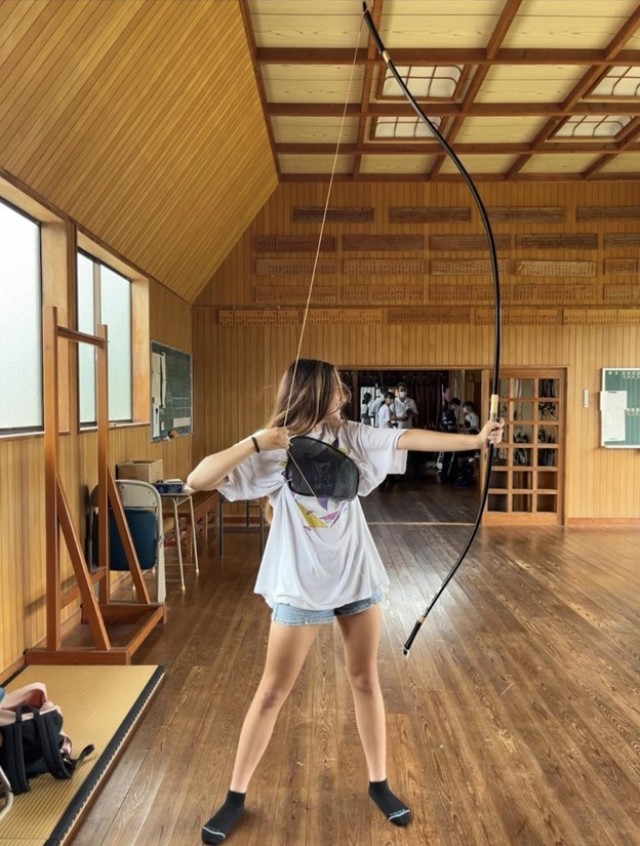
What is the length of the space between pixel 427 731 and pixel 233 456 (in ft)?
5.32

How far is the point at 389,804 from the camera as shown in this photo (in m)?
1.99

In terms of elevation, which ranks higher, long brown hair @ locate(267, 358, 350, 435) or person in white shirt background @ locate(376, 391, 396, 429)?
long brown hair @ locate(267, 358, 350, 435)

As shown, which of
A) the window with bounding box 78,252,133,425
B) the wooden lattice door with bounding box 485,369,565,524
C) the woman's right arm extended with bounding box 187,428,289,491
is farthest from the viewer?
the wooden lattice door with bounding box 485,369,565,524

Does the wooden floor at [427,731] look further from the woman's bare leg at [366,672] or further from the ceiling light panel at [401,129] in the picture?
the ceiling light panel at [401,129]

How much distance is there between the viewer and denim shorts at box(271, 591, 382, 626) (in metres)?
1.77

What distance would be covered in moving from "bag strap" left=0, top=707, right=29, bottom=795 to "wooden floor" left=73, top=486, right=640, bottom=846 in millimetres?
259

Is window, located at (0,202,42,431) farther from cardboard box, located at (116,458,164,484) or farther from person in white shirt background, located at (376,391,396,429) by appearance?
person in white shirt background, located at (376,391,396,429)

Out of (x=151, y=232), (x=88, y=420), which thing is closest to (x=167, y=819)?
(x=88, y=420)

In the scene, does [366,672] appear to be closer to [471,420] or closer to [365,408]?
[471,420]

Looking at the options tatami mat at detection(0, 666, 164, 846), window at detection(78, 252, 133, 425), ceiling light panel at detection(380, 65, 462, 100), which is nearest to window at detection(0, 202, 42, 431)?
window at detection(78, 252, 133, 425)

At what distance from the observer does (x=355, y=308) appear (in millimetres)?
7289

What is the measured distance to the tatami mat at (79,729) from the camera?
6.23ft

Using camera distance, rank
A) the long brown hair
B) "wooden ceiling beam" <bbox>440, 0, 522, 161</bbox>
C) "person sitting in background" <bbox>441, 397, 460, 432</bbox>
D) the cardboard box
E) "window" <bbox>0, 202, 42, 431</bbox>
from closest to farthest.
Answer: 1. the long brown hair
2. "window" <bbox>0, 202, 42, 431</bbox>
3. "wooden ceiling beam" <bbox>440, 0, 522, 161</bbox>
4. the cardboard box
5. "person sitting in background" <bbox>441, 397, 460, 432</bbox>

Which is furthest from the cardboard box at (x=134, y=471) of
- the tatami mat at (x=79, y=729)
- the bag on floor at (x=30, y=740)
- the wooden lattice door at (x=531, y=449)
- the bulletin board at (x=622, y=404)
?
the bulletin board at (x=622, y=404)
